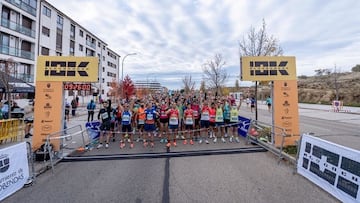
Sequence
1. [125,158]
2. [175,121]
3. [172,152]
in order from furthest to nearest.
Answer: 1. [175,121]
2. [172,152]
3. [125,158]

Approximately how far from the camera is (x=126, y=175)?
570 cm

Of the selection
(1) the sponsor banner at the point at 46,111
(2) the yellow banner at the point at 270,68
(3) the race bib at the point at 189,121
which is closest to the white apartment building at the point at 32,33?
(1) the sponsor banner at the point at 46,111

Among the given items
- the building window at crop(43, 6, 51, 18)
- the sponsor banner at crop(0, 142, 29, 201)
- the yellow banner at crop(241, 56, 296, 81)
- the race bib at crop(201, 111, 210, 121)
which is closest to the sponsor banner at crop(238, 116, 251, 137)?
the race bib at crop(201, 111, 210, 121)

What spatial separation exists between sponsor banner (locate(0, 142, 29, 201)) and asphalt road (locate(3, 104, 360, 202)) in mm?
220

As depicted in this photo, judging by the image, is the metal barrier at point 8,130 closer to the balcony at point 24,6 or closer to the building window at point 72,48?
the balcony at point 24,6

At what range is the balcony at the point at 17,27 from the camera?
27.2m

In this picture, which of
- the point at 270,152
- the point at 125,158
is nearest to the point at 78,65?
the point at 125,158

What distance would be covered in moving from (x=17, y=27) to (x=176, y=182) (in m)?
36.1

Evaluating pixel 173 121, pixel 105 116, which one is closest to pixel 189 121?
pixel 173 121

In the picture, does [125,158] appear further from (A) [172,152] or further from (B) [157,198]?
(B) [157,198]

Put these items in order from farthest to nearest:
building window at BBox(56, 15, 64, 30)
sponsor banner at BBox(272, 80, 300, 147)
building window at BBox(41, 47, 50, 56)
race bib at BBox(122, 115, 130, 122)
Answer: building window at BBox(56, 15, 64, 30) → building window at BBox(41, 47, 50, 56) → race bib at BBox(122, 115, 130, 122) → sponsor banner at BBox(272, 80, 300, 147)

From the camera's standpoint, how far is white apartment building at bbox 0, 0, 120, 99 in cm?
2788

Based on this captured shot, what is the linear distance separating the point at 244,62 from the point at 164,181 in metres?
5.93

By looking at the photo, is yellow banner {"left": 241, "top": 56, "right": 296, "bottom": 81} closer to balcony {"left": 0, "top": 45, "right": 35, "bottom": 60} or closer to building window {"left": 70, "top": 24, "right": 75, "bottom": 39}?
balcony {"left": 0, "top": 45, "right": 35, "bottom": 60}
